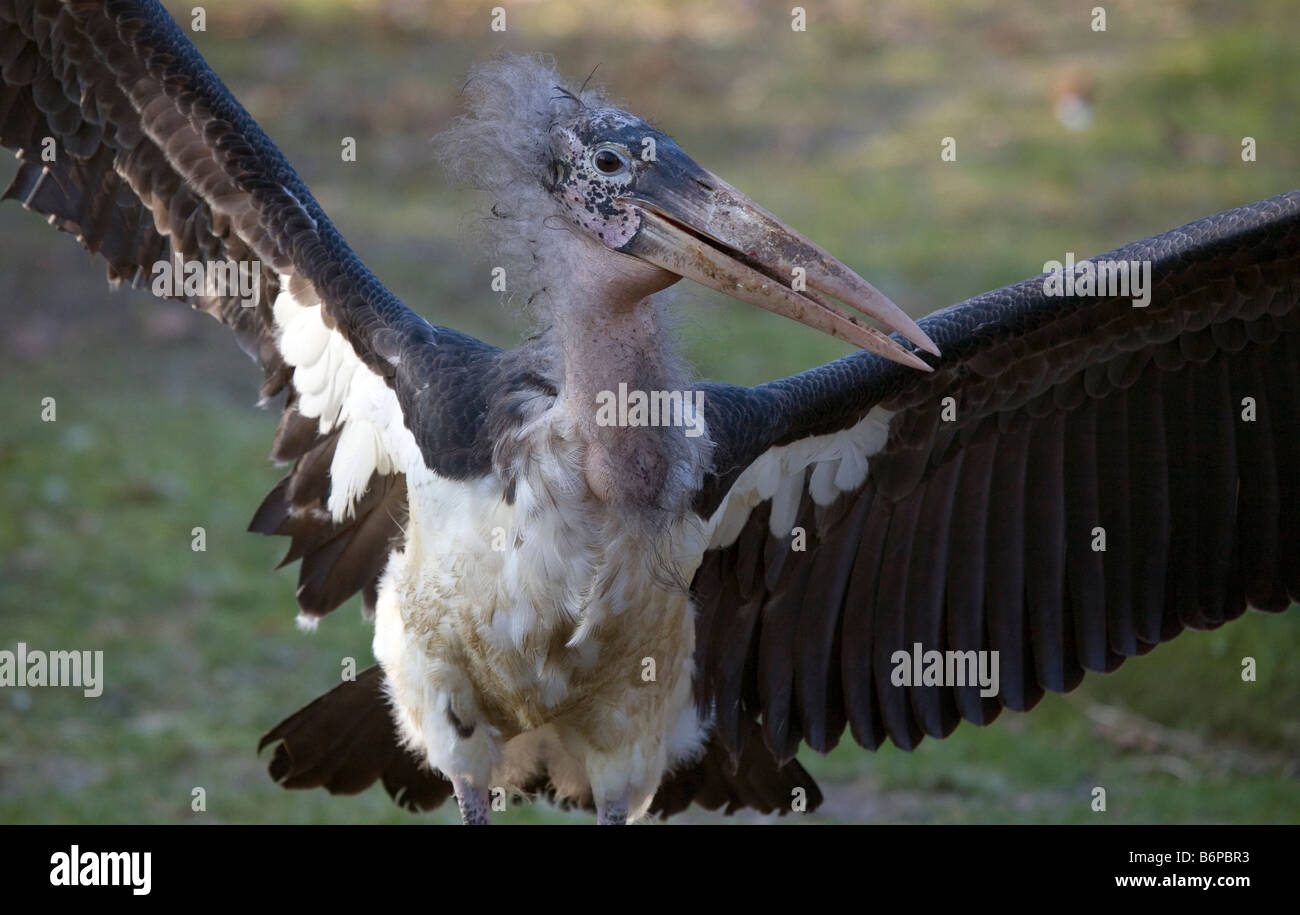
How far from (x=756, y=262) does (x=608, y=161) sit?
448mm

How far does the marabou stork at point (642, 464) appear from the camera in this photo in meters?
4.18

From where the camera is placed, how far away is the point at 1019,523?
5152mm

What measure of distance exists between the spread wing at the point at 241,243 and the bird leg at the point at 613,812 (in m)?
0.98

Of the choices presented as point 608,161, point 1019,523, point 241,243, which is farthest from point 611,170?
point 1019,523

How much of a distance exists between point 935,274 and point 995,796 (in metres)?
4.96

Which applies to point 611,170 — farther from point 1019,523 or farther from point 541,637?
point 1019,523

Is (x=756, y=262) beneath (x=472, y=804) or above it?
above

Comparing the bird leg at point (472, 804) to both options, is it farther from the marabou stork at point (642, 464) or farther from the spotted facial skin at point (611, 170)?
the spotted facial skin at point (611, 170)

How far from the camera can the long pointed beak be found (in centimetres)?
395

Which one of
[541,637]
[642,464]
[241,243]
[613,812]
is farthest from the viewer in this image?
[241,243]

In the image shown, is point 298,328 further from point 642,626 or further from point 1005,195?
point 1005,195

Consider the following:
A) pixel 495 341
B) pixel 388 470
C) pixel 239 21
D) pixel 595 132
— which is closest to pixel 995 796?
pixel 388 470

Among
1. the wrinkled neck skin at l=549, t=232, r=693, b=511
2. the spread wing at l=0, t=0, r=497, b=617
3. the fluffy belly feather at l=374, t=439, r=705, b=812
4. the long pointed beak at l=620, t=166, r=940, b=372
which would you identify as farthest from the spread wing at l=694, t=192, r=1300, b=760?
A: the spread wing at l=0, t=0, r=497, b=617
